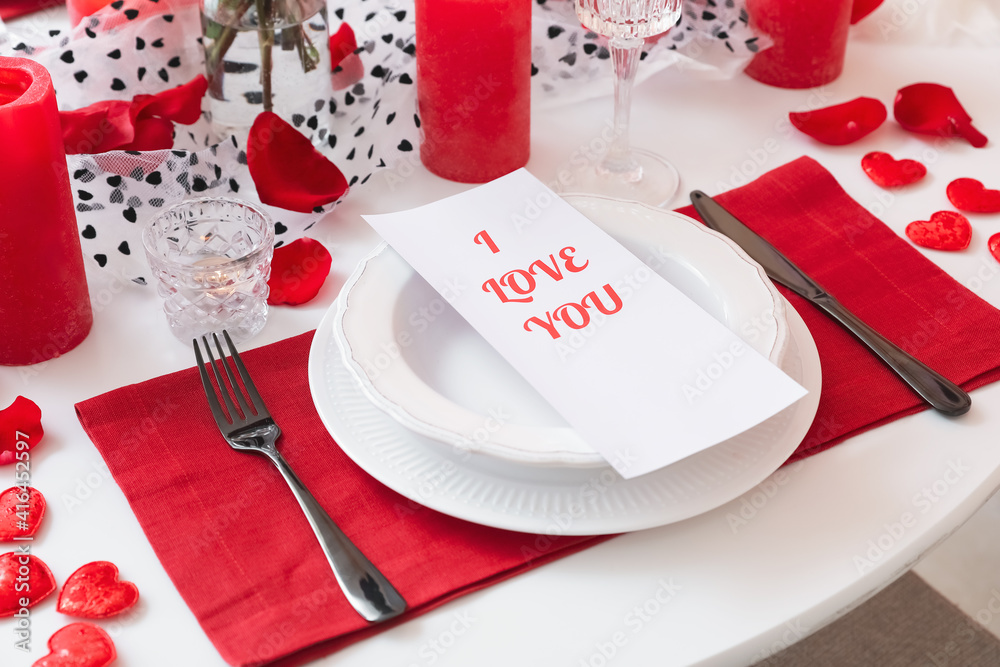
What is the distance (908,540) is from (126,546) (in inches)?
18.9

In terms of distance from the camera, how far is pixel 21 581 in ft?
1.75

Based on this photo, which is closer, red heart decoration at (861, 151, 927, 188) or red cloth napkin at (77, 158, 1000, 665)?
red cloth napkin at (77, 158, 1000, 665)

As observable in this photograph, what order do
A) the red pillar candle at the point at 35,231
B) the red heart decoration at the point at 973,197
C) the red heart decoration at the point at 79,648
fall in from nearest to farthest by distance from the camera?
the red heart decoration at the point at 79,648 < the red pillar candle at the point at 35,231 < the red heart decoration at the point at 973,197

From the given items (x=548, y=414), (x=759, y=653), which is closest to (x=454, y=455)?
(x=548, y=414)

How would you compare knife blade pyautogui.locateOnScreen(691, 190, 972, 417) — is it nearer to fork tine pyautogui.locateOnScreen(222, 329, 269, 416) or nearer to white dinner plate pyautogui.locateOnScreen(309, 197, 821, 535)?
white dinner plate pyautogui.locateOnScreen(309, 197, 821, 535)

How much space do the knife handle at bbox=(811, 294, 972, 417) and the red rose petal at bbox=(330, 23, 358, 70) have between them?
551 millimetres

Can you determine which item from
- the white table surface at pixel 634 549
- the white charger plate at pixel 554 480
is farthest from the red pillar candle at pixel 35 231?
the white charger plate at pixel 554 480

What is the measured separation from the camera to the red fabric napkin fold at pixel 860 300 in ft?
2.16

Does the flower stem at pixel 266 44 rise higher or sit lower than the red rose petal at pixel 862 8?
higher

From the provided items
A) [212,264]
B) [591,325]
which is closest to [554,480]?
[591,325]

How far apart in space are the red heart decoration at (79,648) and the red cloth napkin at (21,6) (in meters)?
0.89

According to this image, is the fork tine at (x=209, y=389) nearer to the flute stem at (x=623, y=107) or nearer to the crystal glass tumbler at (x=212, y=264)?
the crystal glass tumbler at (x=212, y=264)

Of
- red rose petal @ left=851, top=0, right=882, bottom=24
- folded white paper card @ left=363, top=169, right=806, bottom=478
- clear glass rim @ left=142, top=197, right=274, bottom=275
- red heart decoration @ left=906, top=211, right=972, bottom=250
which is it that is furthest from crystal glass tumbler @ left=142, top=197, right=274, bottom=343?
red rose petal @ left=851, top=0, right=882, bottom=24

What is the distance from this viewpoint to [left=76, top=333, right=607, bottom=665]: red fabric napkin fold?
0.52 meters
